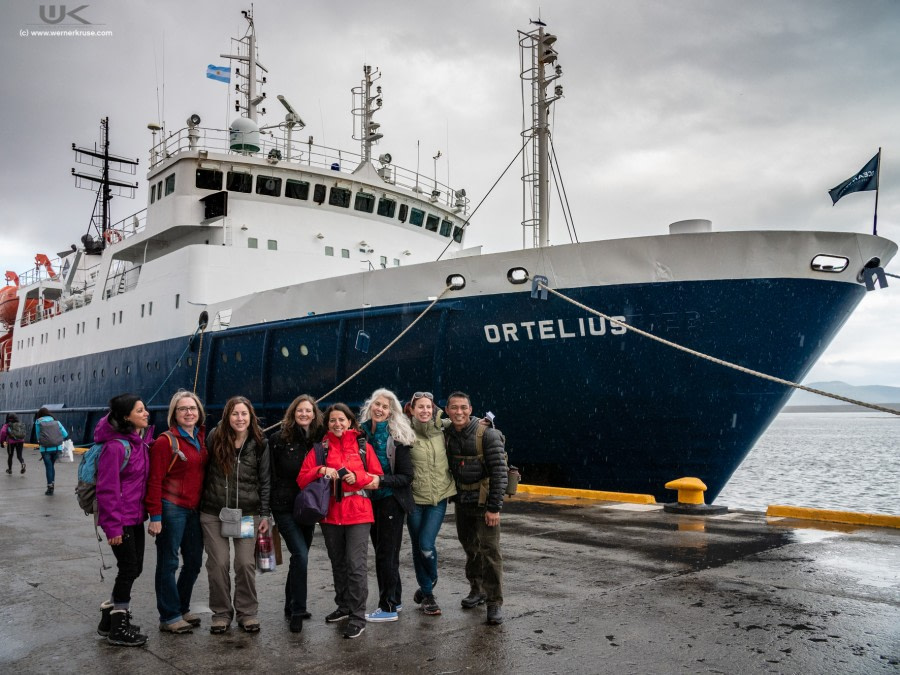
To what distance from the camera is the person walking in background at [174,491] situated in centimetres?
417

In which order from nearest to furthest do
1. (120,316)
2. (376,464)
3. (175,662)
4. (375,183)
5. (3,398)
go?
(175,662)
(376,464)
(375,183)
(120,316)
(3,398)

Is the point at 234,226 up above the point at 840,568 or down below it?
above

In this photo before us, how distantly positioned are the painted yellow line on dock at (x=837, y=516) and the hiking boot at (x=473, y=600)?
14.3 feet

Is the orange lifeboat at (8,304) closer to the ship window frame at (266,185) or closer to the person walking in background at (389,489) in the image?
→ the ship window frame at (266,185)

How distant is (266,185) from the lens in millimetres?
15664

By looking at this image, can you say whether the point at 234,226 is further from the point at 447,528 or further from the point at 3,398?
the point at 3,398

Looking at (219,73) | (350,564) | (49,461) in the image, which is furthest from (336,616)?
(219,73)

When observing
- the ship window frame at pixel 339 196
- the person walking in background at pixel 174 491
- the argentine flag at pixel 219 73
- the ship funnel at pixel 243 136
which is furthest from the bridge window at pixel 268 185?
the person walking in background at pixel 174 491

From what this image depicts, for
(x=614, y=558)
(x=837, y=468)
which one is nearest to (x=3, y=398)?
(x=614, y=558)

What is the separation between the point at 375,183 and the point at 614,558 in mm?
12457

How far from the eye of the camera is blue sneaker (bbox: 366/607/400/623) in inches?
172

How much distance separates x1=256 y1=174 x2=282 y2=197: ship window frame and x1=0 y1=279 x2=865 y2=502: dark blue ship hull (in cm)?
573

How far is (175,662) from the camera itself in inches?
146

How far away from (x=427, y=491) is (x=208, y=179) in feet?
43.3
